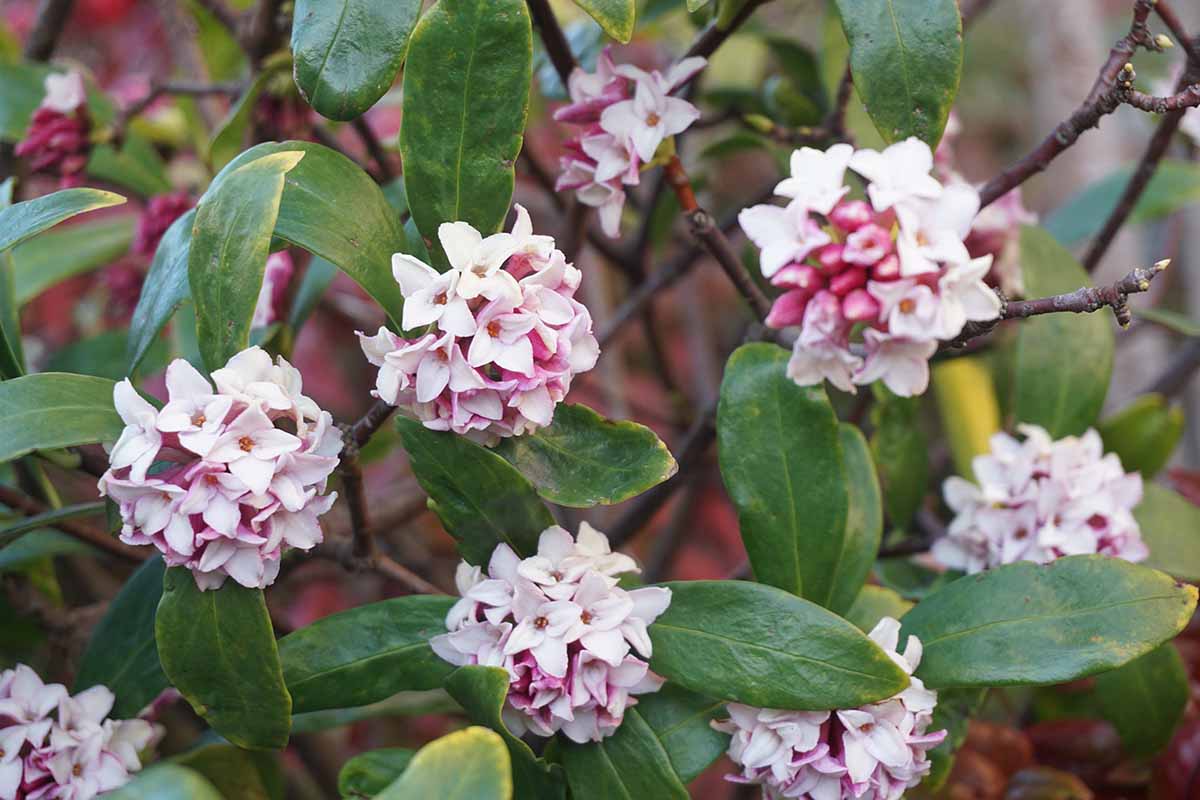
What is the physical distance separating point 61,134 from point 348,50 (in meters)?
0.53

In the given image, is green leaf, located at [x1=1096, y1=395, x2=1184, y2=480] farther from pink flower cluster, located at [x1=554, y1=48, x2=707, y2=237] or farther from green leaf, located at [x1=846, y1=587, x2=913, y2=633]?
pink flower cluster, located at [x1=554, y1=48, x2=707, y2=237]

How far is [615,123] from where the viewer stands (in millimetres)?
831

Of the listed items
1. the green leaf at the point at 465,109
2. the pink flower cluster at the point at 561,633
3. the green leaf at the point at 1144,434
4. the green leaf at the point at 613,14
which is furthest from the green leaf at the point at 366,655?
the green leaf at the point at 1144,434

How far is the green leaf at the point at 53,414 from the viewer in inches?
25.8

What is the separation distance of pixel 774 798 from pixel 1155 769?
0.50 meters

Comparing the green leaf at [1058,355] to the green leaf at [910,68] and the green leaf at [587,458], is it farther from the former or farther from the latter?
the green leaf at [587,458]

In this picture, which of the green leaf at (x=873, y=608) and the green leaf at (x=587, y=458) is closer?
the green leaf at (x=587, y=458)

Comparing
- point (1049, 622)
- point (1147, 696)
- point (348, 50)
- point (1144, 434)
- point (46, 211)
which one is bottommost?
point (1147, 696)

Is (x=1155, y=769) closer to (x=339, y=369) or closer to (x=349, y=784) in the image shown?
(x=349, y=784)

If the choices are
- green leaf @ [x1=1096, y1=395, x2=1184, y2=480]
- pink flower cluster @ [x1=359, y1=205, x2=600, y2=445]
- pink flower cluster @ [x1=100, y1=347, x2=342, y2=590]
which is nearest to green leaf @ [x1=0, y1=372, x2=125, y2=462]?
pink flower cluster @ [x1=100, y1=347, x2=342, y2=590]

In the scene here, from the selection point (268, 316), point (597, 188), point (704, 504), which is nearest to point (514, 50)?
point (597, 188)

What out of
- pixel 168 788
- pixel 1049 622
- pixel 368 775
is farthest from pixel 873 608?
pixel 168 788

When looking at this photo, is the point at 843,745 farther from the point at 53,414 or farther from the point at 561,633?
the point at 53,414

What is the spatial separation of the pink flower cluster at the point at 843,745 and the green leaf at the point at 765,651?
0.03 meters
